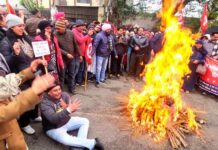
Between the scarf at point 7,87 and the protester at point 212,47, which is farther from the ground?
the scarf at point 7,87

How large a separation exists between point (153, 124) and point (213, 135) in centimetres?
140

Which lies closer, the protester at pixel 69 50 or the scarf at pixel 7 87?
the scarf at pixel 7 87

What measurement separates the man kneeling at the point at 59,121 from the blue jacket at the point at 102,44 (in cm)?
386

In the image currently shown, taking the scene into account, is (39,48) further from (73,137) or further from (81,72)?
(81,72)

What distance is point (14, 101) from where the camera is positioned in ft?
8.46

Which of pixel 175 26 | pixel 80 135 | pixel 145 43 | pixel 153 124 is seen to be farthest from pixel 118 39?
pixel 80 135

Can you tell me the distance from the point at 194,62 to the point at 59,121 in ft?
19.0

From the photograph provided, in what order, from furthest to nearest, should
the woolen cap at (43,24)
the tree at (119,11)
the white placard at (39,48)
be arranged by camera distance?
the tree at (119,11), the woolen cap at (43,24), the white placard at (39,48)

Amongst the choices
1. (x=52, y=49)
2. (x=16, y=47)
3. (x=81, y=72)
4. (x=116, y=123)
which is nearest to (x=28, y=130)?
(x=16, y=47)

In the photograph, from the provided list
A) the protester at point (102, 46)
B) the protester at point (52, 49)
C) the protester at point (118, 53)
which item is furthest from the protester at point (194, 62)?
the protester at point (52, 49)

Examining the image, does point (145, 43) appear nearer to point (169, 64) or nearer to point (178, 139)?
point (169, 64)

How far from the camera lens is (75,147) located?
471cm

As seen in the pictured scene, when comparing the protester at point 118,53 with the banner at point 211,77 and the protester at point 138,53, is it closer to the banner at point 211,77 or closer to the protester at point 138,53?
the protester at point 138,53

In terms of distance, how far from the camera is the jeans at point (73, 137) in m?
4.62
